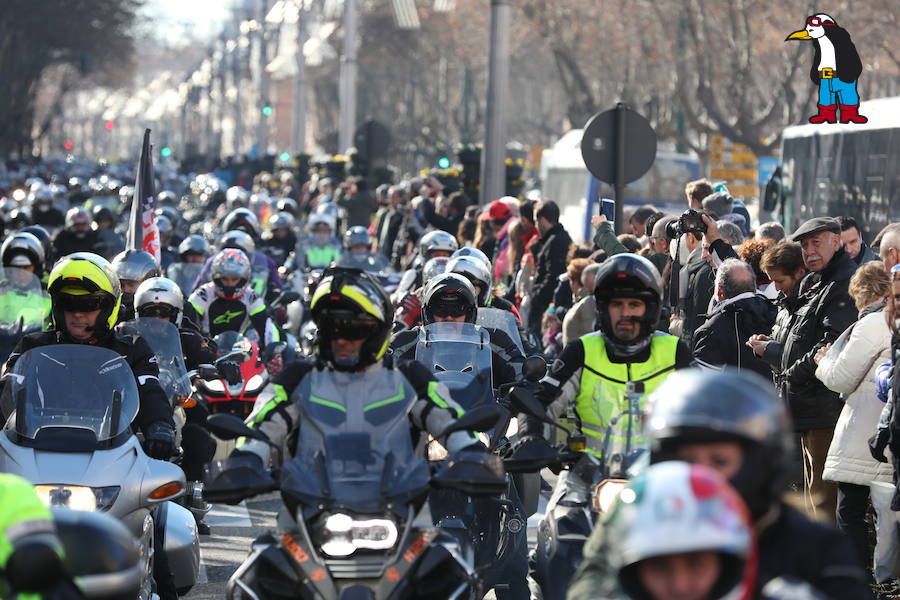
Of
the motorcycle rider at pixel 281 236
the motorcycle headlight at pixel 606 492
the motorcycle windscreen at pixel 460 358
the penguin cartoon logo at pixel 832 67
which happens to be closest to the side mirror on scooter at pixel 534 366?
the motorcycle windscreen at pixel 460 358

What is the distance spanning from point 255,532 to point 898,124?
459 inches

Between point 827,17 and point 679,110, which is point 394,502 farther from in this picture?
point 679,110

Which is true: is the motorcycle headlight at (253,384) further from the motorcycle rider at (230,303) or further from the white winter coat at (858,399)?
the white winter coat at (858,399)

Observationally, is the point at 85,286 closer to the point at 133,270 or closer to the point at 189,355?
the point at 189,355

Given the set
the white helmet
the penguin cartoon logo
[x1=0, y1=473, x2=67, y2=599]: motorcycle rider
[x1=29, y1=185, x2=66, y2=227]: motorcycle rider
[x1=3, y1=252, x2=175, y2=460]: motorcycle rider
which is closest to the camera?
[x1=0, y1=473, x2=67, y2=599]: motorcycle rider

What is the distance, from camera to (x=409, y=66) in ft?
279

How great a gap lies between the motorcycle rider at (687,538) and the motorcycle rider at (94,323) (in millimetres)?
4044

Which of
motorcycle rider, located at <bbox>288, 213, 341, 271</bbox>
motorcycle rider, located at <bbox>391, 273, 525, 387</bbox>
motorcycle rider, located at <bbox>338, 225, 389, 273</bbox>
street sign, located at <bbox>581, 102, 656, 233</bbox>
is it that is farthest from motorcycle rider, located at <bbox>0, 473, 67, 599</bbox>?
motorcycle rider, located at <bbox>288, 213, 341, 271</bbox>

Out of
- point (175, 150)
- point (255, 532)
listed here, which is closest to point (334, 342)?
point (255, 532)

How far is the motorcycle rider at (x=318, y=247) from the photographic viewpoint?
2023 cm

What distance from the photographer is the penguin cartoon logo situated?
14.0 meters

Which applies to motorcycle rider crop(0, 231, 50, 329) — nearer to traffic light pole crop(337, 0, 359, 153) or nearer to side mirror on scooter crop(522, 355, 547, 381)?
side mirror on scooter crop(522, 355, 547, 381)

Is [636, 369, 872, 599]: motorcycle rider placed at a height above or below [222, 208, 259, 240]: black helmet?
above

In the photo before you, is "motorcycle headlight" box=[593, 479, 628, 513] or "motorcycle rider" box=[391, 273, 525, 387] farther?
"motorcycle rider" box=[391, 273, 525, 387]
